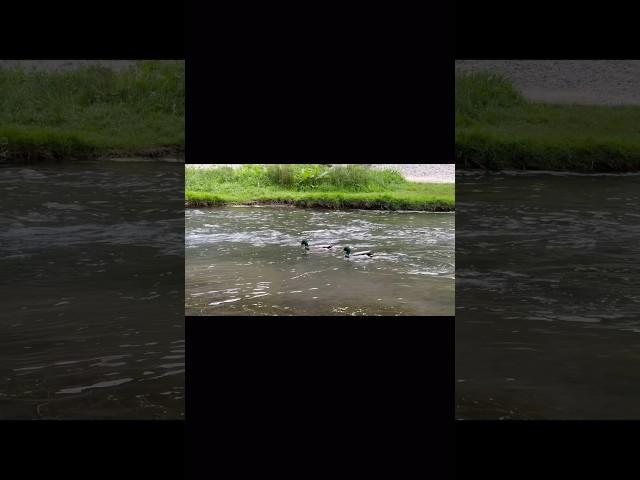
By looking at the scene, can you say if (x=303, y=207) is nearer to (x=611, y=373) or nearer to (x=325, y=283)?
(x=325, y=283)

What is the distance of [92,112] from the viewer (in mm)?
12844

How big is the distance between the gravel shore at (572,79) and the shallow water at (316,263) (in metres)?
4.67

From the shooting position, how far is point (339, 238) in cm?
771

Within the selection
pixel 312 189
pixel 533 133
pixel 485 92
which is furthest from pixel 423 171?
pixel 485 92

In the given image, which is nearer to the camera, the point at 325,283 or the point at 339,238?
the point at 325,283

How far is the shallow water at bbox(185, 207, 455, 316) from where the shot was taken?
4875mm

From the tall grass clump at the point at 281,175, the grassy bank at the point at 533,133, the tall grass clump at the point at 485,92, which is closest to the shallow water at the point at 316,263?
the tall grass clump at the point at 281,175

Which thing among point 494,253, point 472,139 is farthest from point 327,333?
point 472,139

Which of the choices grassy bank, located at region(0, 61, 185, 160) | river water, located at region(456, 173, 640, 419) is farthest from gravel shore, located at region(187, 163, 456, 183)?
grassy bank, located at region(0, 61, 185, 160)

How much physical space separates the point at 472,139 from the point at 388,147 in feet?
23.0

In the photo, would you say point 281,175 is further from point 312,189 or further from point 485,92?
point 485,92

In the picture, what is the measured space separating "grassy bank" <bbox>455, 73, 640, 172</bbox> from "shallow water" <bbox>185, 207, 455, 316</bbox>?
1548mm

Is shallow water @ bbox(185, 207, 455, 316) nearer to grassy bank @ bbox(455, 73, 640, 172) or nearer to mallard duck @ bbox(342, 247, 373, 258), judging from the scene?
mallard duck @ bbox(342, 247, 373, 258)

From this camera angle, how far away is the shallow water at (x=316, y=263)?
16.0ft
